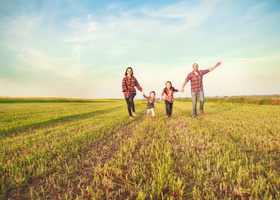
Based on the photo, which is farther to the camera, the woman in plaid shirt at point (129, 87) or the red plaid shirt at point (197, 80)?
the woman in plaid shirt at point (129, 87)

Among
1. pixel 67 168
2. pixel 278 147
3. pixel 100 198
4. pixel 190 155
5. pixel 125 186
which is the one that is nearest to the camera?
pixel 100 198

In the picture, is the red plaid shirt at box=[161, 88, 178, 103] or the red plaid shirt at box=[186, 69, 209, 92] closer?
the red plaid shirt at box=[186, 69, 209, 92]

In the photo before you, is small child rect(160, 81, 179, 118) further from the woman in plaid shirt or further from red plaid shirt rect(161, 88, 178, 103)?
the woman in plaid shirt

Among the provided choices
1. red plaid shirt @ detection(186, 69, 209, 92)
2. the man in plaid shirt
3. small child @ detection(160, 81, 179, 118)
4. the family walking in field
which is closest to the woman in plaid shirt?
the family walking in field

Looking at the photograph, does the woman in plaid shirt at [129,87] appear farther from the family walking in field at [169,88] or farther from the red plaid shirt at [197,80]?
the red plaid shirt at [197,80]

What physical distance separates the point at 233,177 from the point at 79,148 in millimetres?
3055

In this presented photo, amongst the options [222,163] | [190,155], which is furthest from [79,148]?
[222,163]

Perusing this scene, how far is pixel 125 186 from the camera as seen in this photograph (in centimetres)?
167

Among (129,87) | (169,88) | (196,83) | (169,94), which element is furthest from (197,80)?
(129,87)

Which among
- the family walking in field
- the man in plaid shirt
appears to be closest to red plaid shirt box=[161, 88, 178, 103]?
the family walking in field

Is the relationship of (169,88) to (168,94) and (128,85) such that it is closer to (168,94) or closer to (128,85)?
(168,94)

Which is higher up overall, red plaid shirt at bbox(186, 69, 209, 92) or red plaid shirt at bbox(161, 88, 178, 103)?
red plaid shirt at bbox(186, 69, 209, 92)

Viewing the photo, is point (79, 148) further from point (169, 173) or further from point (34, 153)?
point (169, 173)

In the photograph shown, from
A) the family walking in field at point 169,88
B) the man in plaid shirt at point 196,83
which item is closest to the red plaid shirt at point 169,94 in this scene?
the family walking in field at point 169,88
